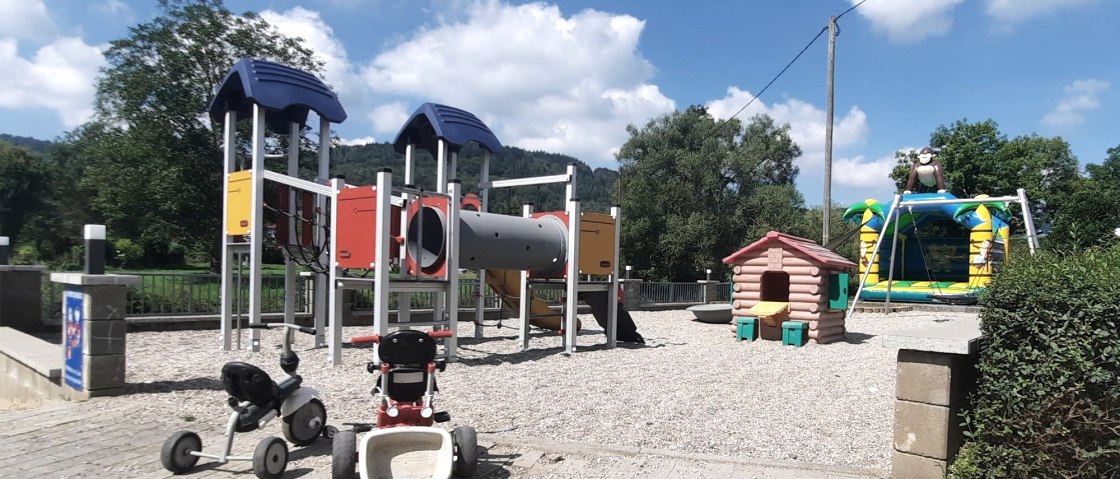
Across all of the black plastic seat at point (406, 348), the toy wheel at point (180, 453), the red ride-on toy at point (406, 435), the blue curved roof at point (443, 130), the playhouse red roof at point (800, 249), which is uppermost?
the blue curved roof at point (443, 130)

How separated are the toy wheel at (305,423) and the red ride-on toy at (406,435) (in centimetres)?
71

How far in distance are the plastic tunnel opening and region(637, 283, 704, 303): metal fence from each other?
42.5 ft

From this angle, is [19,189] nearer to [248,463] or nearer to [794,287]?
[794,287]

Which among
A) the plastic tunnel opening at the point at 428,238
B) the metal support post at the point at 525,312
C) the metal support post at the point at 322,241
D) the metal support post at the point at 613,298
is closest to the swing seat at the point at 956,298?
the metal support post at the point at 613,298

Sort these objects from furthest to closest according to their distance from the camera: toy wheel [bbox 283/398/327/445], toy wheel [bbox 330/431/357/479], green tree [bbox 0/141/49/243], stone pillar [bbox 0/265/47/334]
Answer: green tree [bbox 0/141/49/243] < stone pillar [bbox 0/265/47/334] < toy wheel [bbox 283/398/327/445] < toy wheel [bbox 330/431/357/479]

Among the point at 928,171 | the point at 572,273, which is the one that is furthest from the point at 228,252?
the point at 928,171

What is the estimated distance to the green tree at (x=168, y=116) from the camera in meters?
20.6

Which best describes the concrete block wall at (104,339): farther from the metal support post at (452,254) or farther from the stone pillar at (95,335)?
the metal support post at (452,254)

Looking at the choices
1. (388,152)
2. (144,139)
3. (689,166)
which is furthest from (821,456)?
(388,152)

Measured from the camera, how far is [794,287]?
43.5 feet

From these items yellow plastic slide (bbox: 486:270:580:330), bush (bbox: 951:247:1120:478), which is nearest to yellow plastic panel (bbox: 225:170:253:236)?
yellow plastic slide (bbox: 486:270:580:330)

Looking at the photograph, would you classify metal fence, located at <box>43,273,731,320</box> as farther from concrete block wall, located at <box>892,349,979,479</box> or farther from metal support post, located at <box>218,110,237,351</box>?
concrete block wall, located at <box>892,349,979,479</box>

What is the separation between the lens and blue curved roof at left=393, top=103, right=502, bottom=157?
11.7 metres

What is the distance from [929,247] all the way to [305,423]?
97.2 ft
